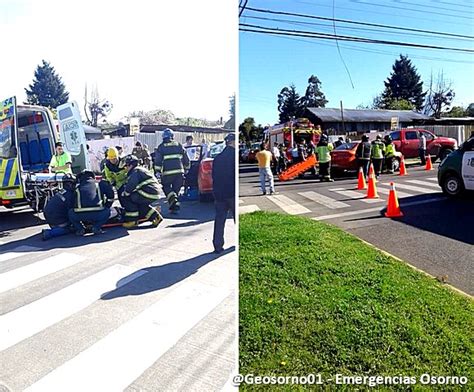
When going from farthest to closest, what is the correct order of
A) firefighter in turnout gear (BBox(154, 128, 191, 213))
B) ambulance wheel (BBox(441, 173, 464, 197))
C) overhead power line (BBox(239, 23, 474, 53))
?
ambulance wheel (BBox(441, 173, 464, 197)) → firefighter in turnout gear (BBox(154, 128, 191, 213)) → overhead power line (BBox(239, 23, 474, 53))

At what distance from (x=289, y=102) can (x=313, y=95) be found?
7 cm

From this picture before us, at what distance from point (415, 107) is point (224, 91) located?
1.90 feet

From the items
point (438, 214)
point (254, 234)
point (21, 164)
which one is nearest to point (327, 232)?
point (254, 234)

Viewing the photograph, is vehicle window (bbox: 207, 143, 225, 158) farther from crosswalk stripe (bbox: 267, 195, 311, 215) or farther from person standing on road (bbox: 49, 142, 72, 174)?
person standing on road (bbox: 49, 142, 72, 174)

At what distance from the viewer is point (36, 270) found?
1.17m

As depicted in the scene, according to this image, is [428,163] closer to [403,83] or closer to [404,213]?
[404,213]

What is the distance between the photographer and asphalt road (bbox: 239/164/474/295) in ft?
3.40

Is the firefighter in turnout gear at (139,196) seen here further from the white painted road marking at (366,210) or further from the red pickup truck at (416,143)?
the red pickup truck at (416,143)

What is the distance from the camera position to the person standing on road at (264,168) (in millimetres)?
1072

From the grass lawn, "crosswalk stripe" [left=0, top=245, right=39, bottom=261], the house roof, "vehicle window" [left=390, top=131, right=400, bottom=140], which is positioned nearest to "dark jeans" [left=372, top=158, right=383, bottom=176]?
"vehicle window" [left=390, top=131, right=400, bottom=140]

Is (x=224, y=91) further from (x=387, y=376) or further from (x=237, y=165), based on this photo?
(x=387, y=376)

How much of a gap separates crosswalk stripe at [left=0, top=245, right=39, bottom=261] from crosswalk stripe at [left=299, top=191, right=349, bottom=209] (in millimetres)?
955

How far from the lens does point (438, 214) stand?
1161mm

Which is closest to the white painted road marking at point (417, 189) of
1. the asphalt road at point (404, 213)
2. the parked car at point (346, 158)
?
the asphalt road at point (404, 213)
